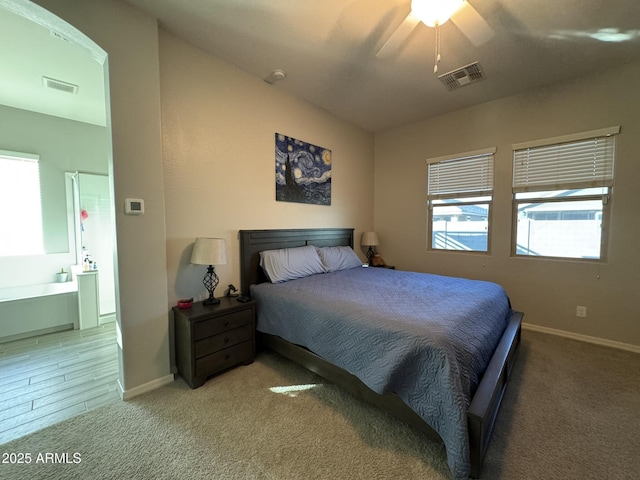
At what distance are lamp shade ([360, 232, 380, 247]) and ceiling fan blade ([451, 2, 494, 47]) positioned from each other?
9.14 ft

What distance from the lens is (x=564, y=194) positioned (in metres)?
2.92

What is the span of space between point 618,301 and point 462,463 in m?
2.86

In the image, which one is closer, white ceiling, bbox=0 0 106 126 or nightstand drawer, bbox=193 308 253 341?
white ceiling, bbox=0 0 106 126

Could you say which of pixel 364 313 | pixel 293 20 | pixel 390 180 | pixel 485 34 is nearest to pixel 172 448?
pixel 364 313

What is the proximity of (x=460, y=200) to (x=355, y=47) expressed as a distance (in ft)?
8.02

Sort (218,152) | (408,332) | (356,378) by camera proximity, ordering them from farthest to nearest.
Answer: (218,152) < (356,378) < (408,332)

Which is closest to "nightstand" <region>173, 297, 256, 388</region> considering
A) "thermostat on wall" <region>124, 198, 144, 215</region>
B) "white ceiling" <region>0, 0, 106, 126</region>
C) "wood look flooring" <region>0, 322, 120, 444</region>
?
"wood look flooring" <region>0, 322, 120, 444</region>

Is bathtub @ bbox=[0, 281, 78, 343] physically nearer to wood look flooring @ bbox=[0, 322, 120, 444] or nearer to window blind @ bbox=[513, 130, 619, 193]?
wood look flooring @ bbox=[0, 322, 120, 444]

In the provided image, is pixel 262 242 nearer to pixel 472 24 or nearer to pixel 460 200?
pixel 472 24

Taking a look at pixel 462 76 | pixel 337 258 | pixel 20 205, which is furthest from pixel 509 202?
pixel 20 205

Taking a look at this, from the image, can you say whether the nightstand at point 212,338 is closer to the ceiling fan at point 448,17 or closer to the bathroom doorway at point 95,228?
the bathroom doorway at point 95,228

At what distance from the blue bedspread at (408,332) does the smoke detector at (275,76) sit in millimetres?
2183

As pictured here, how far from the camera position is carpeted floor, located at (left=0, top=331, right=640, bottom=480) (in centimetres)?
134

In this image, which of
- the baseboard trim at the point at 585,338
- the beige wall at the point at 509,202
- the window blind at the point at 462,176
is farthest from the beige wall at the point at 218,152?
the baseboard trim at the point at 585,338
